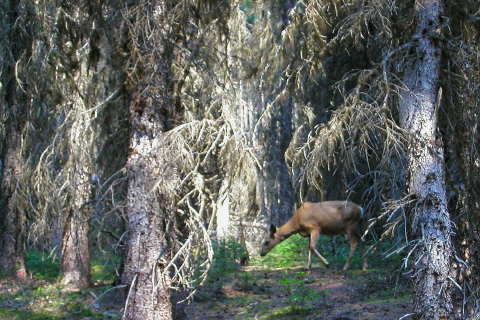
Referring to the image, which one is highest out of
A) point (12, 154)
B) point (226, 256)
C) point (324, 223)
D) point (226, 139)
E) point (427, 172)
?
point (12, 154)

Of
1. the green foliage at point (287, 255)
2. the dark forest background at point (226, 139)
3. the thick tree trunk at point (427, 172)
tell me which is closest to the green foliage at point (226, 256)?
the green foliage at point (287, 255)

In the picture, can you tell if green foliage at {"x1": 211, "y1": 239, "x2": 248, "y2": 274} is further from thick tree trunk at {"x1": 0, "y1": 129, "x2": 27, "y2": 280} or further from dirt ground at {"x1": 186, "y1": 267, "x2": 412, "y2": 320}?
thick tree trunk at {"x1": 0, "y1": 129, "x2": 27, "y2": 280}

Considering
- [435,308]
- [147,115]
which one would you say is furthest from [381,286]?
[147,115]

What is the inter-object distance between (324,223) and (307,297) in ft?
18.6

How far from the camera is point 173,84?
791cm

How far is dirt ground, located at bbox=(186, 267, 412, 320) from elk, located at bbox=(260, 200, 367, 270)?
1334mm

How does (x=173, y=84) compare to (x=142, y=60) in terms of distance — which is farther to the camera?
(x=173, y=84)

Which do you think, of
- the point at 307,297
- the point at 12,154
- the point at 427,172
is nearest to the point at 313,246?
the point at 307,297

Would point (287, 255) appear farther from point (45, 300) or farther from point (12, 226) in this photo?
point (45, 300)

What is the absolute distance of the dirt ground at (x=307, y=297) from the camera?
9.55 meters

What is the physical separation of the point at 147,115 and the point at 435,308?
13.6 feet

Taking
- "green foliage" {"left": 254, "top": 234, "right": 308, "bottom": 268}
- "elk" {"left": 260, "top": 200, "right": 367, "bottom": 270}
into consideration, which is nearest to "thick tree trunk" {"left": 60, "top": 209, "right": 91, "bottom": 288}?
"green foliage" {"left": 254, "top": 234, "right": 308, "bottom": 268}

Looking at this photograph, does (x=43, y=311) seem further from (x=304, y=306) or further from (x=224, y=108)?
(x=224, y=108)

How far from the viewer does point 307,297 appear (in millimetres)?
10352
